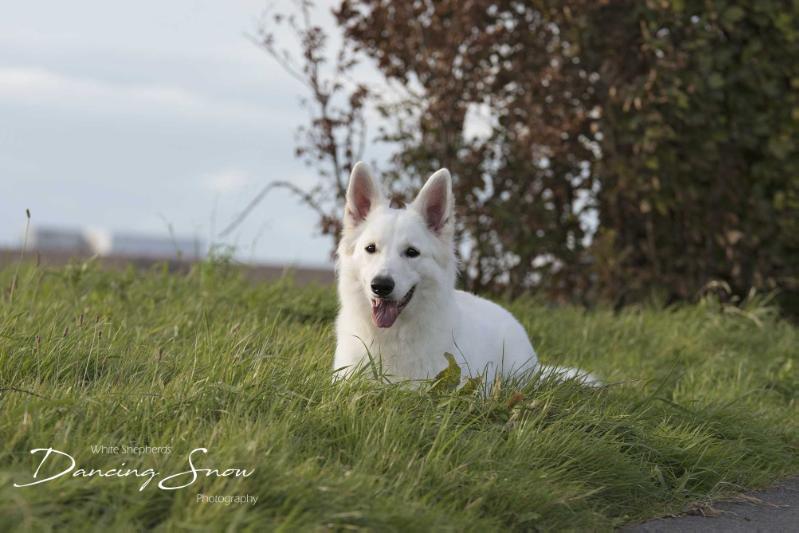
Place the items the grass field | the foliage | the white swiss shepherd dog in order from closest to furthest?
the grass field
the white swiss shepherd dog
the foliage

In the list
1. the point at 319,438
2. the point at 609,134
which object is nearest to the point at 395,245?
the point at 319,438

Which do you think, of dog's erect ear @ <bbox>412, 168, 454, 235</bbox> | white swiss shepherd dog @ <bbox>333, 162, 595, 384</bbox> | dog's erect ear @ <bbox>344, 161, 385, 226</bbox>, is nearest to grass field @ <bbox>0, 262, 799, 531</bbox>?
white swiss shepherd dog @ <bbox>333, 162, 595, 384</bbox>

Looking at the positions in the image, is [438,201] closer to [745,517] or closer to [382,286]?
[382,286]

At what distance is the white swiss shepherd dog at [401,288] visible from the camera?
481 cm

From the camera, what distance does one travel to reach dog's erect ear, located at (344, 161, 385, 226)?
5199 millimetres

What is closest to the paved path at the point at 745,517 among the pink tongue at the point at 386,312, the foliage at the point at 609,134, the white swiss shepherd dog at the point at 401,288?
the white swiss shepherd dog at the point at 401,288

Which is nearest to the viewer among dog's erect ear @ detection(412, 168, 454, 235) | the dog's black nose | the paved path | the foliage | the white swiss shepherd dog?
the paved path

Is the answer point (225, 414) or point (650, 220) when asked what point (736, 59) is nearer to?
point (650, 220)

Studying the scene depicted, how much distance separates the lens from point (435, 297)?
16.3 feet

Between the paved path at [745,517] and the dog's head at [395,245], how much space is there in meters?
1.67

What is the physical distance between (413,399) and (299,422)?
2.10ft

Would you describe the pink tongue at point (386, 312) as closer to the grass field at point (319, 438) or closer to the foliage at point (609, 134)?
the grass field at point (319, 438)

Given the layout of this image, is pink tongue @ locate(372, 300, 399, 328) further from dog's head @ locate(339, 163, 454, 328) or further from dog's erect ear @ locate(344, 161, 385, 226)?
dog's erect ear @ locate(344, 161, 385, 226)

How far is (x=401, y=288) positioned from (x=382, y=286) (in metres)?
0.11
